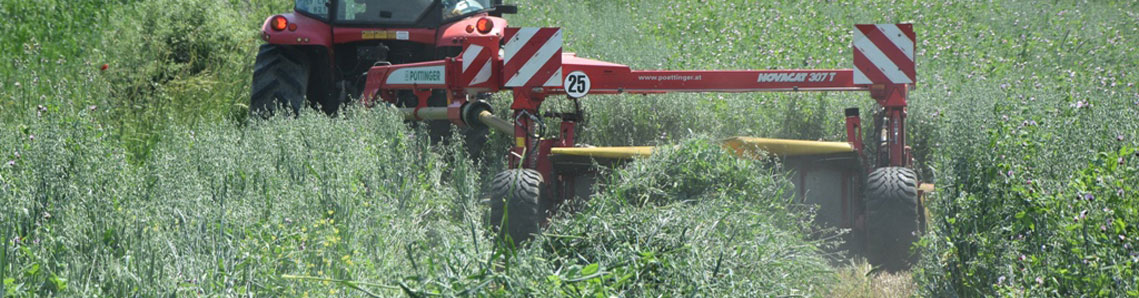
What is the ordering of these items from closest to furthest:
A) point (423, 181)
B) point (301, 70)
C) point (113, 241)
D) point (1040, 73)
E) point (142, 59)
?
point (113, 241)
point (423, 181)
point (301, 70)
point (142, 59)
point (1040, 73)

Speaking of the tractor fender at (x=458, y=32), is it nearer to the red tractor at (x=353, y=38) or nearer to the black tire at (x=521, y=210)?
the red tractor at (x=353, y=38)

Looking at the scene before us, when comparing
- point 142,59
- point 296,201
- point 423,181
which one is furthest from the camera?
point 142,59

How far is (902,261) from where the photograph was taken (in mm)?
5492

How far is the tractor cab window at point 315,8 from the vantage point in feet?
28.3

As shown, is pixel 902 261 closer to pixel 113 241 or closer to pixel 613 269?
pixel 613 269

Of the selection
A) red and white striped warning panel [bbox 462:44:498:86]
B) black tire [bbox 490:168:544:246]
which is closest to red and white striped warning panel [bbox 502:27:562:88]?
red and white striped warning panel [bbox 462:44:498:86]

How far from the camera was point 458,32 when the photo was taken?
8.11 m

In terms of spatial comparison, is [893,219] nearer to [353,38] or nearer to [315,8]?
[353,38]

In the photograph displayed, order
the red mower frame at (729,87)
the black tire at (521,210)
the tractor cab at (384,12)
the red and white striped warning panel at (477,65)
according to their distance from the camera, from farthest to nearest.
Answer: the tractor cab at (384,12) < the red and white striped warning panel at (477,65) < the red mower frame at (729,87) < the black tire at (521,210)

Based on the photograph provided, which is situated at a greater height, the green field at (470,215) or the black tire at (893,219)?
the green field at (470,215)

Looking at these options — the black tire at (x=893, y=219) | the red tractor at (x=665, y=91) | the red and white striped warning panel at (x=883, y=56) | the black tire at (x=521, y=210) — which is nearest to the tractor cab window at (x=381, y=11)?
the red tractor at (x=665, y=91)

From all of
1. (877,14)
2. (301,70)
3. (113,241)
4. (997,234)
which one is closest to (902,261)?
(997,234)

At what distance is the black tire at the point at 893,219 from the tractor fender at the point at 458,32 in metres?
3.22

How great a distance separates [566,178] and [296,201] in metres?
2.29
